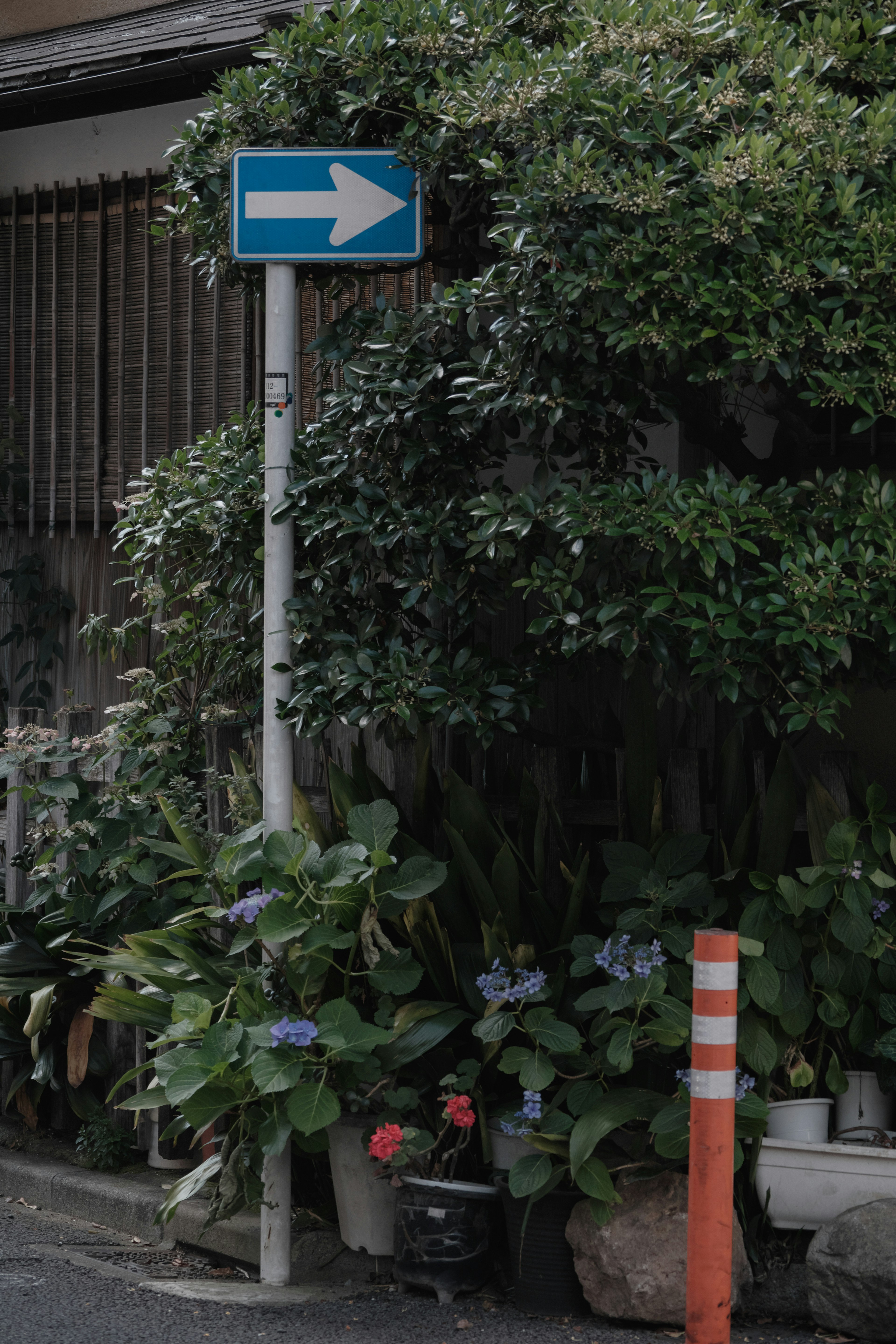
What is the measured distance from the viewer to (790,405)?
13.0 feet

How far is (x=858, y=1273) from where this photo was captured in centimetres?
331

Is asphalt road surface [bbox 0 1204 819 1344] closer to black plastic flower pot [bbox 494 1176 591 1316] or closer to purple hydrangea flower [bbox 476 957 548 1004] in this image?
black plastic flower pot [bbox 494 1176 591 1316]

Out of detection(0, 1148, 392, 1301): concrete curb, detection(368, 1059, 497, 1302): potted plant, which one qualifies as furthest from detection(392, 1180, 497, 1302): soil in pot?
detection(0, 1148, 392, 1301): concrete curb

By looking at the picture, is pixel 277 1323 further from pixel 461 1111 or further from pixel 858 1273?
pixel 858 1273

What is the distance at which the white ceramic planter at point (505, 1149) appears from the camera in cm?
375

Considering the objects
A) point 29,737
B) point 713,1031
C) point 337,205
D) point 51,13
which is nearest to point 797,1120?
point 713,1031

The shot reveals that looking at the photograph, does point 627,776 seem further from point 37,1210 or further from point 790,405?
point 37,1210

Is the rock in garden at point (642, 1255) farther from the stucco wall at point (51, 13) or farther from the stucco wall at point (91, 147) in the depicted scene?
the stucco wall at point (51, 13)

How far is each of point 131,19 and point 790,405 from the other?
5.24 metres

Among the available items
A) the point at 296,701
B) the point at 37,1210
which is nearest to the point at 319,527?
the point at 296,701

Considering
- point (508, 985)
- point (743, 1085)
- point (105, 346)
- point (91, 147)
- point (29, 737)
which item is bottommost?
point (743, 1085)

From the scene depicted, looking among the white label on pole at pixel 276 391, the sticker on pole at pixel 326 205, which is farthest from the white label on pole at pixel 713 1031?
the sticker on pole at pixel 326 205

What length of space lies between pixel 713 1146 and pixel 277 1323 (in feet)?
5.00

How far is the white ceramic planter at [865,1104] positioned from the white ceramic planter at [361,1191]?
1.27m
